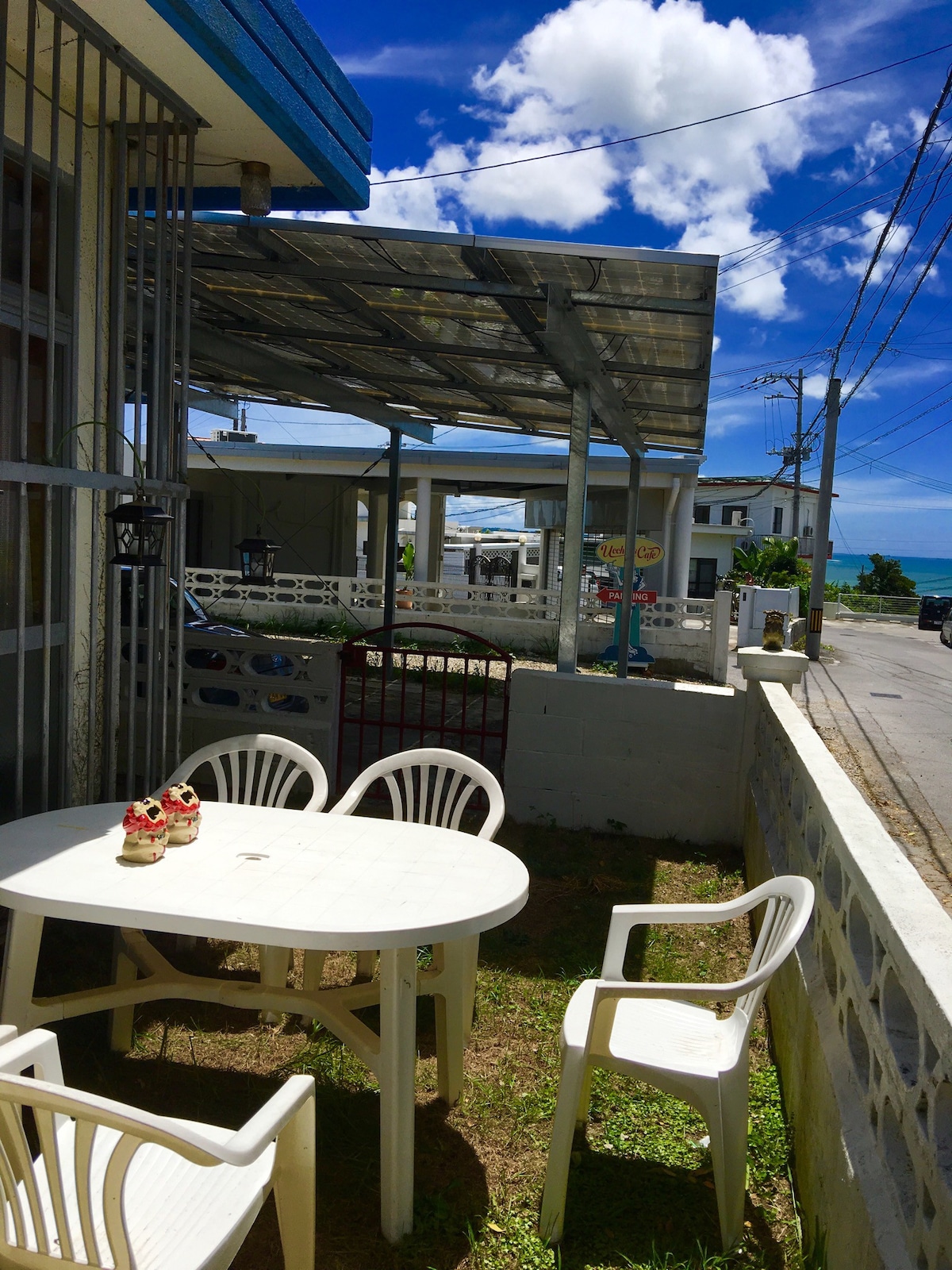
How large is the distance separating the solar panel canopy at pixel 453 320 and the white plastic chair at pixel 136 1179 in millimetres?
3738

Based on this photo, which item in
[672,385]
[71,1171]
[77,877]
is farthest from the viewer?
[672,385]

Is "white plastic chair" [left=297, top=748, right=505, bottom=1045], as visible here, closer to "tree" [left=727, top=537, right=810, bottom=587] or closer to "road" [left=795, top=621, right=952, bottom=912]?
"road" [left=795, top=621, right=952, bottom=912]

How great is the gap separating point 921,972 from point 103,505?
365cm

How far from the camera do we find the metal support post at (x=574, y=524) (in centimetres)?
605

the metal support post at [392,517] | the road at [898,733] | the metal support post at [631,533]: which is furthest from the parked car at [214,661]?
the road at [898,733]

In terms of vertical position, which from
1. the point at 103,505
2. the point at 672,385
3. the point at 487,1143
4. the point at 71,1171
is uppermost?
the point at 672,385

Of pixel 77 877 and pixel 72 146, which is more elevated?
pixel 72 146

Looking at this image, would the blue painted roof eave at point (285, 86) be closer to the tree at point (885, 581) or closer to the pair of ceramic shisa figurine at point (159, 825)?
the pair of ceramic shisa figurine at point (159, 825)

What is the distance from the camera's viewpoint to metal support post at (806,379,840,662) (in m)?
18.1

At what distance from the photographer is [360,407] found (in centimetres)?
909

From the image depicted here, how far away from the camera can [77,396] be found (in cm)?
394

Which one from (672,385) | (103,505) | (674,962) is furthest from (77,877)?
(672,385)

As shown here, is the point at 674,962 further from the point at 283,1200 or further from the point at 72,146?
the point at 72,146

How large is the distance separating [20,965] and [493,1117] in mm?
1542
